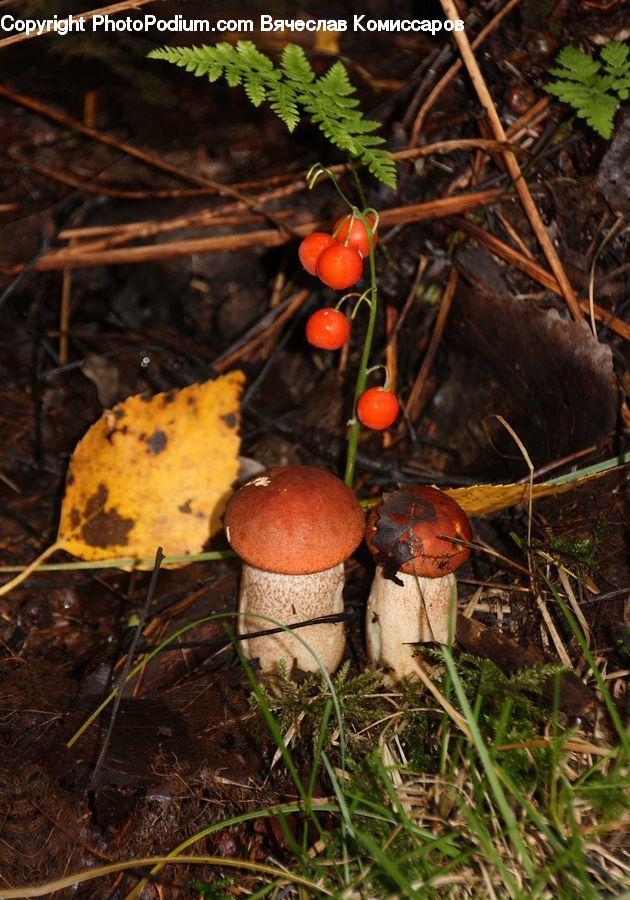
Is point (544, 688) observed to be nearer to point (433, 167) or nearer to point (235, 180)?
point (433, 167)

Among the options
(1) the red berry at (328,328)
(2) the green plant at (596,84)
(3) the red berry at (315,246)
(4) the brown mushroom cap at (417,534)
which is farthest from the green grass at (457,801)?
(2) the green plant at (596,84)

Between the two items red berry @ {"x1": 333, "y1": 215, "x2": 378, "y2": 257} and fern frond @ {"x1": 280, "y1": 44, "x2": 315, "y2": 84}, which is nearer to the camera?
red berry @ {"x1": 333, "y1": 215, "x2": 378, "y2": 257}

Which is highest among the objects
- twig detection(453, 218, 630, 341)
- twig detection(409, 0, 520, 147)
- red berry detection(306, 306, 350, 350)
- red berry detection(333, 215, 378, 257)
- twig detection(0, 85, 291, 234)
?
twig detection(409, 0, 520, 147)

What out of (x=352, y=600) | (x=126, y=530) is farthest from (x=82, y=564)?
(x=352, y=600)

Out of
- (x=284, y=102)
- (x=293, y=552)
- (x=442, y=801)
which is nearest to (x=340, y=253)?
(x=284, y=102)

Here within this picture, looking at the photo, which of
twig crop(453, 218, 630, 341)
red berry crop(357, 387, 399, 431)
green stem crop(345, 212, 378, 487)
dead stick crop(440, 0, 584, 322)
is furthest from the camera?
dead stick crop(440, 0, 584, 322)

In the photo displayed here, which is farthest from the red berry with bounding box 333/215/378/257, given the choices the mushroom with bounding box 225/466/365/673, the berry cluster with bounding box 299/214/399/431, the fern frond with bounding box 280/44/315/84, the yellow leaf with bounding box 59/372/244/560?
the yellow leaf with bounding box 59/372/244/560

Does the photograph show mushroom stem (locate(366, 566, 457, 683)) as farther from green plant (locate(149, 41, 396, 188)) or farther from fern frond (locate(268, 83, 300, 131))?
fern frond (locate(268, 83, 300, 131))

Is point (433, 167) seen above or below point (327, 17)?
below
